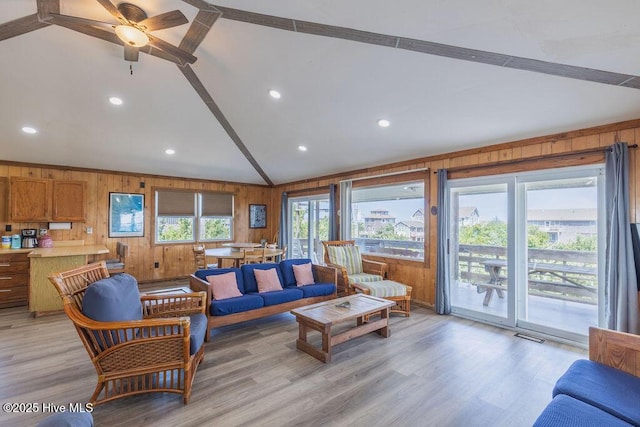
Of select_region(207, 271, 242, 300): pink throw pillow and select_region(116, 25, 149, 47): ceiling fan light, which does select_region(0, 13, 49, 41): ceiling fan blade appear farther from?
select_region(207, 271, 242, 300): pink throw pillow

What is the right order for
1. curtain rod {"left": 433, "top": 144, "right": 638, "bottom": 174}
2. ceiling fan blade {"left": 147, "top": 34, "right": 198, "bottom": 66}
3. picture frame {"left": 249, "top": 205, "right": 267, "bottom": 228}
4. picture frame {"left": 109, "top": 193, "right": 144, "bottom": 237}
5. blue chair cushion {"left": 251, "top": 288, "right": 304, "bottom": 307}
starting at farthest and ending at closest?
picture frame {"left": 249, "top": 205, "right": 267, "bottom": 228} → picture frame {"left": 109, "top": 193, "right": 144, "bottom": 237} → blue chair cushion {"left": 251, "top": 288, "right": 304, "bottom": 307} → curtain rod {"left": 433, "top": 144, "right": 638, "bottom": 174} → ceiling fan blade {"left": 147, "top": 34, "right": 198, "bottom": 66}

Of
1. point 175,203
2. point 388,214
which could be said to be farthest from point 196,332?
point 175,203

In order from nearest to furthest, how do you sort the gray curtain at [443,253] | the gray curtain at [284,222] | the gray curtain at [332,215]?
the gray curtain at [443,253], the gray curtain at [332,215], the gray curtain at [284,222]

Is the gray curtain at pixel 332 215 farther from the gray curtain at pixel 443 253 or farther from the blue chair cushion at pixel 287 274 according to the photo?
the gray curtain at pixel 443 253

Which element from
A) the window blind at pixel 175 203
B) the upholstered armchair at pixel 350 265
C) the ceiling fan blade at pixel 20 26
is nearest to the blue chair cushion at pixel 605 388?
the upholstered armchair at pixel 350 265

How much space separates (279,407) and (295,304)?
6.22 ft

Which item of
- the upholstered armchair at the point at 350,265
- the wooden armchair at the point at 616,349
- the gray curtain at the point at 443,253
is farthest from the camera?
the upholstered armchair at the point at 350,265

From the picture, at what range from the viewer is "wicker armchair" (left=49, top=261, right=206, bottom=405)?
2.14 m

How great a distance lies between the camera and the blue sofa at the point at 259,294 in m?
3.44

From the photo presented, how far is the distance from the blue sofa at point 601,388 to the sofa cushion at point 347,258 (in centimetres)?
328

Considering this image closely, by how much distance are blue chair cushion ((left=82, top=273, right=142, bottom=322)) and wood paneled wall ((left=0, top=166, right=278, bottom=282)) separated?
4248 millimetres

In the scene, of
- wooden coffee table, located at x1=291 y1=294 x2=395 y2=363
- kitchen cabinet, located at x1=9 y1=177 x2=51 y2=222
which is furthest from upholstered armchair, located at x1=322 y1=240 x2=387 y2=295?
kitchen cabinet, located at x1=9 y1=177 x2=51 y2=222

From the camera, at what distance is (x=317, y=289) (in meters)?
4.34

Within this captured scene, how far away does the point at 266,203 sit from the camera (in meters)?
8.40
